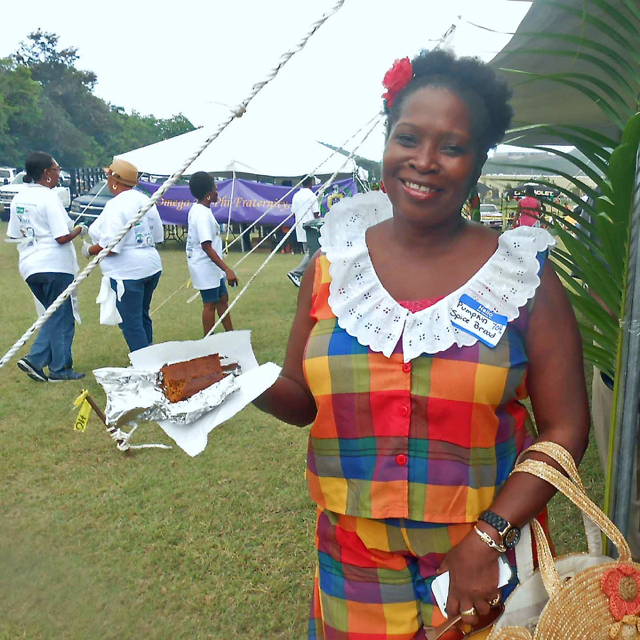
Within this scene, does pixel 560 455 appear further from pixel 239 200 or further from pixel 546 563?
pixel 239 200

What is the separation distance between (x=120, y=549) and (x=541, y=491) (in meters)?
2.23

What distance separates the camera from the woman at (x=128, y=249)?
4.52 metres

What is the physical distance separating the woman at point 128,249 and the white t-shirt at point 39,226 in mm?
286

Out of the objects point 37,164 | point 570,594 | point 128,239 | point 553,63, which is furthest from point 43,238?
point 570,594

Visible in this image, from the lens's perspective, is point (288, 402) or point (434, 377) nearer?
point (434, 377)

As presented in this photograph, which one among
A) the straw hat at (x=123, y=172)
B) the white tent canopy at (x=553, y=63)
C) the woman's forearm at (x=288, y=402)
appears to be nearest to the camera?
the woman's forearm at (x=288, y=402)

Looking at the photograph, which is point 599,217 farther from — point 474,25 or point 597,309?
point 474,25

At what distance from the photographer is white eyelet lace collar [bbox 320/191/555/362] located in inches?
45.2

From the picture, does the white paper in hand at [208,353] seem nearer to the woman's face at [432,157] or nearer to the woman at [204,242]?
the woman's face at [432,157]

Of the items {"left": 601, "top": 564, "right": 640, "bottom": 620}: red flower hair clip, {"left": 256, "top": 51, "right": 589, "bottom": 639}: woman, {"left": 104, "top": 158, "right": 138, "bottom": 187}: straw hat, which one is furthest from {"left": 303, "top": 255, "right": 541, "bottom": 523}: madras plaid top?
{"left": 104, "top": 158, "right": 138, "bottom": 187}: straw hat

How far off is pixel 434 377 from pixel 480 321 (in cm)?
14

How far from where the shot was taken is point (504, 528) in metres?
1.12

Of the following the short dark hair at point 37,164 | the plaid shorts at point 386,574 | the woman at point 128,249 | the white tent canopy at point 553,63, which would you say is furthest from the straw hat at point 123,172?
the plaid shorts at point 386,574

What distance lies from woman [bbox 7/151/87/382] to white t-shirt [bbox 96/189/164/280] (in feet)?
1.27
